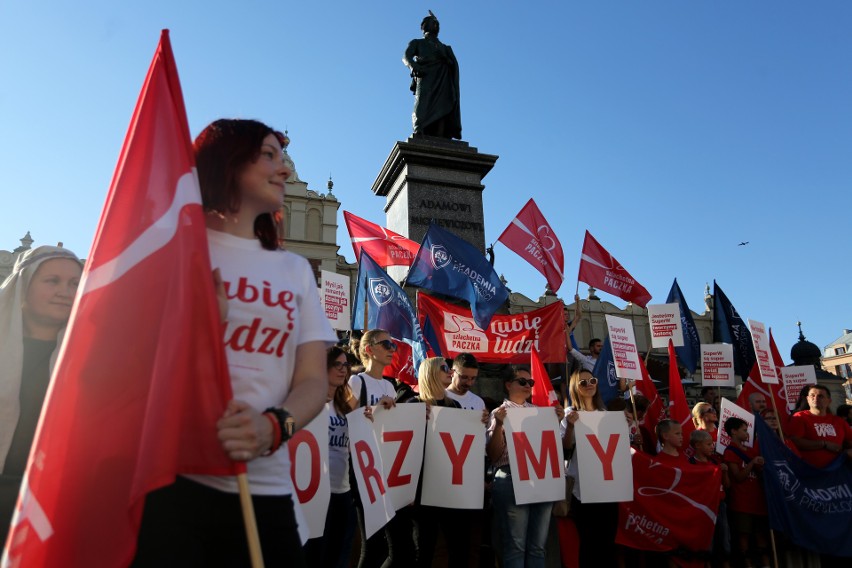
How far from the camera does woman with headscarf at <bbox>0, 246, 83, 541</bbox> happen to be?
256 centimetres

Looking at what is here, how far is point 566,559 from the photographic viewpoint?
5938 millimetres

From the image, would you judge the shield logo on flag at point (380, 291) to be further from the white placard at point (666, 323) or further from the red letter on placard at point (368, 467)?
the white placard at point (666, 323)

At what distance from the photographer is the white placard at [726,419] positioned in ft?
23.4

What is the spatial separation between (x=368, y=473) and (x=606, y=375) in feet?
14.7

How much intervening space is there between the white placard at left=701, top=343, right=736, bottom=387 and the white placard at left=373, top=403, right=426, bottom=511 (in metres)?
6.51

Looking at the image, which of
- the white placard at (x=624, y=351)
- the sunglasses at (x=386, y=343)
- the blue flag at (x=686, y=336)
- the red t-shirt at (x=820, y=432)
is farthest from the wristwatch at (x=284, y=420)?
the blue flag at (x=686, y=336)

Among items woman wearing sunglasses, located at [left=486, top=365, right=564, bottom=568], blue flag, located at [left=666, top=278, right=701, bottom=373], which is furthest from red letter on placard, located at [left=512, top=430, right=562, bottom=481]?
blue flag, located at [left=666, top=278, right=701, bottom=373]

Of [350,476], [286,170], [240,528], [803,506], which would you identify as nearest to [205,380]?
[240,528]

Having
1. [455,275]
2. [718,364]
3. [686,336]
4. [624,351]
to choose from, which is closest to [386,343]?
[455,275]

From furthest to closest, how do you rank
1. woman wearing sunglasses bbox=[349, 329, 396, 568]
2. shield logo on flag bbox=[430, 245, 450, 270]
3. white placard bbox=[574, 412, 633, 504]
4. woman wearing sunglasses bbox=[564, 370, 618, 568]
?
shield logo on flag bbox=[430, 245, 450, 270] → woman wearing sunglasses bbox=[564, 370, 618, 568] → white placard bbox=[574, 412, 633, 504] → woman wearing sunglasses bbox=[349, 329, 396, 568]

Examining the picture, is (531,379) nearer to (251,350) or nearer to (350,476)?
(350,476)

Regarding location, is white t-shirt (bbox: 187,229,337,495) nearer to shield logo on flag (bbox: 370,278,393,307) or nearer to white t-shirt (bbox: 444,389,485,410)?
white t-shirt (bbox: 444,389,485,410)

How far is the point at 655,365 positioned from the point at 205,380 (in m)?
16.1

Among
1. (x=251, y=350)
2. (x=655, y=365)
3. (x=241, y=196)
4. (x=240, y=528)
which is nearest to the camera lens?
(x=240, y=528)
